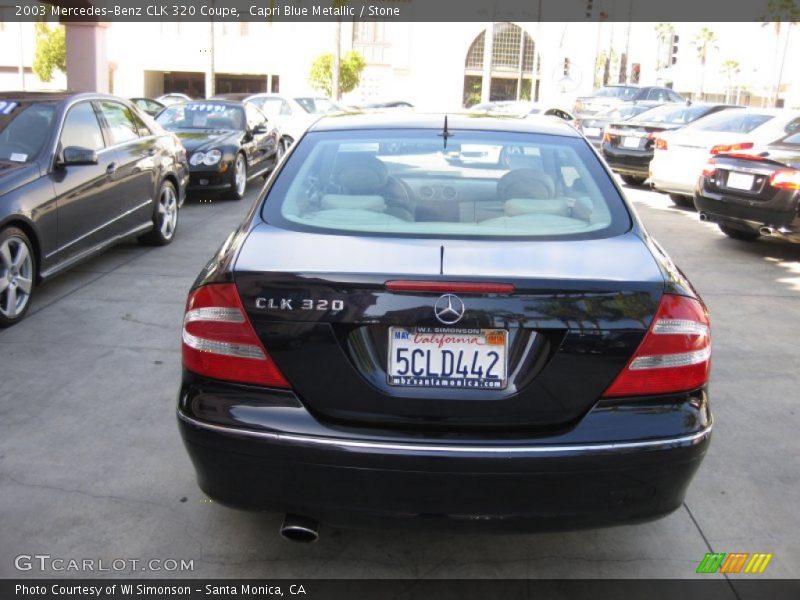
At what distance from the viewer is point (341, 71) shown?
5084cm

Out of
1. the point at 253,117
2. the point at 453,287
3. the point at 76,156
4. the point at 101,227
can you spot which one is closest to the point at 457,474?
the point at 453,287

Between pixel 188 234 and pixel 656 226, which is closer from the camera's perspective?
pixel 188 234

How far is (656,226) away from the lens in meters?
11.1

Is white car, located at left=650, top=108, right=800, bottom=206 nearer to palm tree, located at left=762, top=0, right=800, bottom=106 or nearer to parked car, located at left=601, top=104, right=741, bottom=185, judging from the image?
parked car, located at left=601, top=104, right=741, bottom=185

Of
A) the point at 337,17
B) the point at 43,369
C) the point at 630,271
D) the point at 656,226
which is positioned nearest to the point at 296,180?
the point at 630,271

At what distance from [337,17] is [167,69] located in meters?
22.4

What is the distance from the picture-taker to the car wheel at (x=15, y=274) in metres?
5.76

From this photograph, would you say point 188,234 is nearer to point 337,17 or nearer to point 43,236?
point 43,236

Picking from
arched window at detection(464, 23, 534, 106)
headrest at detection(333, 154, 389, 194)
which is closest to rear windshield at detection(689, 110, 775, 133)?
headrest at detection(333, 154, 389, 194)

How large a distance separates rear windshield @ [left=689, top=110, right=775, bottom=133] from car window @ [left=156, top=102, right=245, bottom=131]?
654cm

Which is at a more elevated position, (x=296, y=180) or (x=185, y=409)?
(x=296, y=180)

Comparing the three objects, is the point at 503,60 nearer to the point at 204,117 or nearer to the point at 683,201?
the point at 683,201

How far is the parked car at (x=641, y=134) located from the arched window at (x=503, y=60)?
155 ft

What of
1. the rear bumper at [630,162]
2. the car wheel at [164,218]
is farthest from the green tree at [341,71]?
the car wheel at [164,218]
